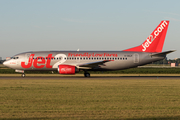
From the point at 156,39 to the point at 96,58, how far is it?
9672 millimetres

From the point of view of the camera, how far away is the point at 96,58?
4041cm

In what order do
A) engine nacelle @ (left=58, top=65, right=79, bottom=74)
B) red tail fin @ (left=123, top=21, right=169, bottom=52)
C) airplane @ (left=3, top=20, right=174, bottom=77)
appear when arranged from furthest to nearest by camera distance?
red tail fin @ (left=123, top=21, right=169, bottom=52) < airplane @ (left=3, top=20, right=174, bottom=77) < engine nacelle @ (left=58, top=65, right=79, bottom=74)

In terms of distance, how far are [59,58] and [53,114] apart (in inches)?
1158

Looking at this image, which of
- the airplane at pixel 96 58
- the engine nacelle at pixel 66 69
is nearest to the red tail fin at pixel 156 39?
the airplane at pixel 96 58

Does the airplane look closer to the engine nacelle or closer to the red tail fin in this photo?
the red tail fin

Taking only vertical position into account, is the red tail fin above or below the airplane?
above

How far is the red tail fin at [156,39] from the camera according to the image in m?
40.9

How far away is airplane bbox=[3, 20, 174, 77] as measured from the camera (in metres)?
40.0

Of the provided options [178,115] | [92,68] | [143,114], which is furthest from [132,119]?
[92,68]

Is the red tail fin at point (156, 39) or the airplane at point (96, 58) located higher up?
the red tail fin at point (156, 39)

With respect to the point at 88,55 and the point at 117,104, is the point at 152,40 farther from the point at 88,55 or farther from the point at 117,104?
the point at 117,104

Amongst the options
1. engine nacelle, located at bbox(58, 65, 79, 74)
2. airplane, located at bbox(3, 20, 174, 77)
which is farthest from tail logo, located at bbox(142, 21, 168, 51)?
engine nacelle, located at bbox(58, 65, 79, 74)

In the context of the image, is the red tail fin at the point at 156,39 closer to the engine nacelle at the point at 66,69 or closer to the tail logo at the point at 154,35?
the tail logo at the point at 154,35

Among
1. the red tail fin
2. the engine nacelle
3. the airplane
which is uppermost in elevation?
the red tail fin
